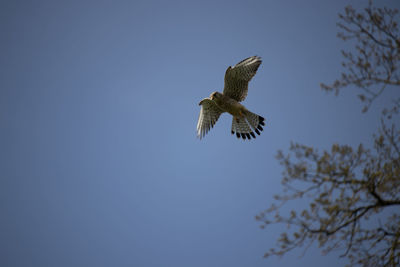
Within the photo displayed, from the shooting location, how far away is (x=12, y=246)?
222ft

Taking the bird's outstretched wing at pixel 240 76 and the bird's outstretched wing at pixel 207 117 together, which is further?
the bird's outstretched wing at pixel 207 117

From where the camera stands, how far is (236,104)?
8.38m

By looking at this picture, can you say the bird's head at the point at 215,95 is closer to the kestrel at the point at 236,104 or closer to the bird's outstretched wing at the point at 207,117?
the kestrel at the point at 236,104

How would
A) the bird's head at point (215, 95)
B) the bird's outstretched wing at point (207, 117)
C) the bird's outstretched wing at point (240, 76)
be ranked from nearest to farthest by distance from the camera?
1. the bird's outstretched wing at point (240, 76)
2. the bird's head at point (215, 95)
3. the bird's outstretched wing at point (207, 117)

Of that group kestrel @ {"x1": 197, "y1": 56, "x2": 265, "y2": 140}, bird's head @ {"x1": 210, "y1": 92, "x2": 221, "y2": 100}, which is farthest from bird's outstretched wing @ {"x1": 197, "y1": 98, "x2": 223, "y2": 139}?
bird's head @ {"x1": 210, "y1": 92, "x2": 221, "y2": 100}

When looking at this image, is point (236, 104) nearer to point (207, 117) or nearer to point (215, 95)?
point (215, 95)

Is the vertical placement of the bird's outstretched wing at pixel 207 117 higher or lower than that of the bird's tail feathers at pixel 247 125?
higher

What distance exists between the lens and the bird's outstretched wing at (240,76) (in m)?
8.14

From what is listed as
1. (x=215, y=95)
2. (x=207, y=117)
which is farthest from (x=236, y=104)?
(x=207, y=117)

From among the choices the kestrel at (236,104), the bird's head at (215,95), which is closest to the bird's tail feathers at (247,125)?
the kestrel at (236,104)

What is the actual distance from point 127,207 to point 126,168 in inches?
1897

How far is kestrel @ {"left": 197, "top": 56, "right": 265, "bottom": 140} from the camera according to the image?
8164 millimetres

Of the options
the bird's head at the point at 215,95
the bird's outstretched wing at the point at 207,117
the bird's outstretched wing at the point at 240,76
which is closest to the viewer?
the bird's outstretched wing at the point at 240,76

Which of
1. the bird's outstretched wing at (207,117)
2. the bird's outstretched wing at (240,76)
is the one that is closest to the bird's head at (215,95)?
the bird's outstretched wing at (240,76)
